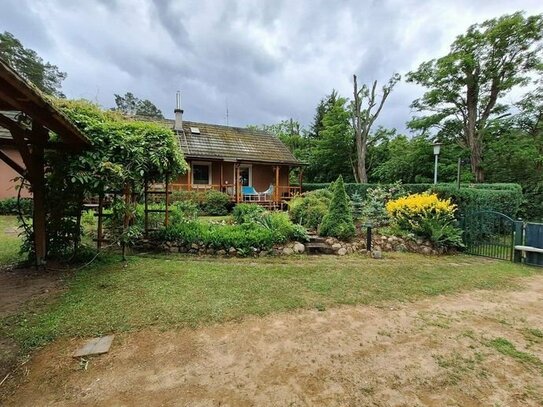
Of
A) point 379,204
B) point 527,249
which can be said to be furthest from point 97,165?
point 527,249

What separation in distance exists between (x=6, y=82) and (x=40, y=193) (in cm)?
277

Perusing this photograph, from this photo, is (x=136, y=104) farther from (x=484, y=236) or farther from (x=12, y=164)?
(x=484, y=236)

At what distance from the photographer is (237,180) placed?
14422mm

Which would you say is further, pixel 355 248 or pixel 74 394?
pixel 355 248

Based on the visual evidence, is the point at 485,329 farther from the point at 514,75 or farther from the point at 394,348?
the point at 514,75

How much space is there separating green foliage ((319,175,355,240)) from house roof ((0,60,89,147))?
5.91 metres

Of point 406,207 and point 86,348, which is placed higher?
point 406,207

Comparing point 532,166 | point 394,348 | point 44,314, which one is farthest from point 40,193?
point 532,166

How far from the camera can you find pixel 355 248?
732cm

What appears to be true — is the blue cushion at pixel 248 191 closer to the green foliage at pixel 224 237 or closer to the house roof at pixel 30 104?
the green foliage at pixel 224 237

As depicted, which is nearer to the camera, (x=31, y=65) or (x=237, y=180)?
(x=237, y=180)

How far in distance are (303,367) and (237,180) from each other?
40.7ft

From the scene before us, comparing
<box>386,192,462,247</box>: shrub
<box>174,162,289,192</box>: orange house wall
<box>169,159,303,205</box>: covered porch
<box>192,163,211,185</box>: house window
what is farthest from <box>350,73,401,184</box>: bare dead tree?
<box>386,192,462,247</box>: shrub

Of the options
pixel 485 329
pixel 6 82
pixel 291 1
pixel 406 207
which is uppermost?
pixel 291 1
